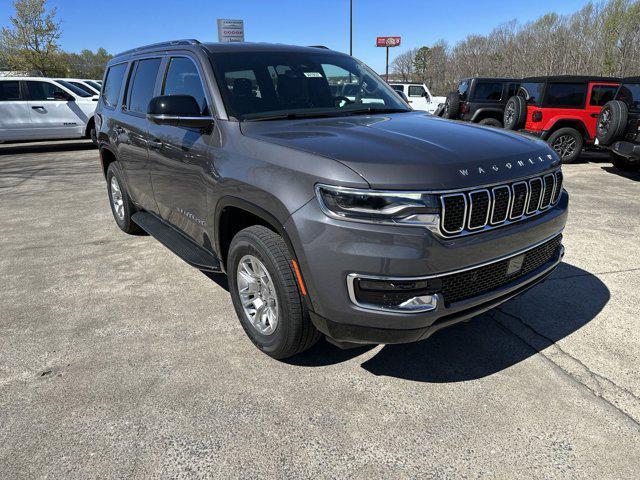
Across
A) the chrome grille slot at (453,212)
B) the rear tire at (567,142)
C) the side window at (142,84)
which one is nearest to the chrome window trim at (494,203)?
the chrome grille slot at (453,212)

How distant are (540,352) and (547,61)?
1544 inches

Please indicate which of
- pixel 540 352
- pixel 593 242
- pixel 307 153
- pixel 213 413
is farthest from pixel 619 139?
pixel 213 413

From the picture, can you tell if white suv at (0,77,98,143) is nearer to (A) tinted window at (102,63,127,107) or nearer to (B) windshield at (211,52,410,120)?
(A) tinted window at (102,63,127,107)

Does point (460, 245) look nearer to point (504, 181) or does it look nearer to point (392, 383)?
point (504, 181)

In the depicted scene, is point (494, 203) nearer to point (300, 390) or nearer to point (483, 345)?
point (483, 345)

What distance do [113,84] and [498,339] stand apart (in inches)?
189

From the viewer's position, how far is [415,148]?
244cm

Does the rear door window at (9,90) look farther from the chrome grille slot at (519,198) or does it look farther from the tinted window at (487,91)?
the chrome grille slot at (519,198)

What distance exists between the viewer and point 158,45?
416cm

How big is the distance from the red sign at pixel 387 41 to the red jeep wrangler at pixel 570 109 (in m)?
42.1

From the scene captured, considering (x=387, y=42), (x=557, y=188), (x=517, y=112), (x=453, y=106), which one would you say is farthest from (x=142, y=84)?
(x=387, y=42)

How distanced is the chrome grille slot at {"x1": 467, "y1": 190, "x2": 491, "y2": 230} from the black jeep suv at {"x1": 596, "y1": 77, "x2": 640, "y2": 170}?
6.78m

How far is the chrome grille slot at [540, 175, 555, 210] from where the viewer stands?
273 centimetres

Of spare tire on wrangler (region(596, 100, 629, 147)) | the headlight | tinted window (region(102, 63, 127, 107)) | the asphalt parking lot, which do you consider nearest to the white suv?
tinted window (region(102, 63, 127, 107))
